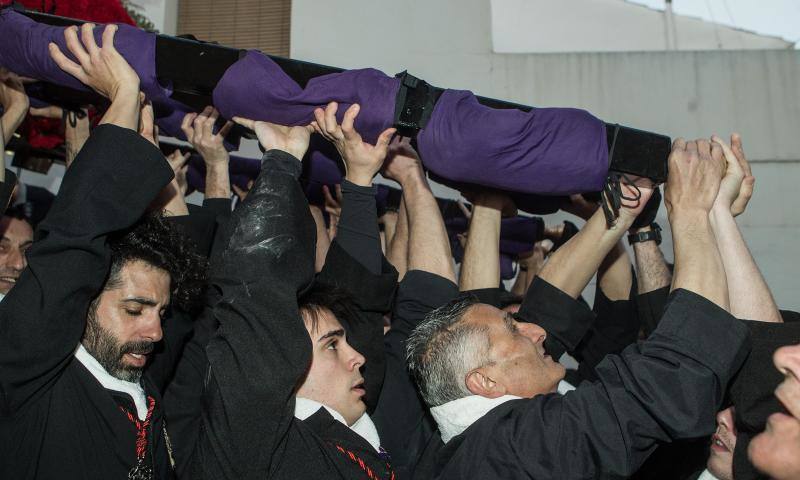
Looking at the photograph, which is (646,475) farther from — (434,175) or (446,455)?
(434,175)

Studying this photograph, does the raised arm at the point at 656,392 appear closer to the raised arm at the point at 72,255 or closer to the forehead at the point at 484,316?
the forehead at the point at 484,316

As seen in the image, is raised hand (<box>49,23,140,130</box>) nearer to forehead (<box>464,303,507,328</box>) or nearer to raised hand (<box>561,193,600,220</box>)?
forehead (<box>464,303,507,328</box>)

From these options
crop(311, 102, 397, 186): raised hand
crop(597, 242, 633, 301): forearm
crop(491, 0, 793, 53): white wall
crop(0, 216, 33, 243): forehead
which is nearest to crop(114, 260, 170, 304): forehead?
crop(311, 102, 397, 186): raised hand

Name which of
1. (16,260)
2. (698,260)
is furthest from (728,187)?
(16,260)

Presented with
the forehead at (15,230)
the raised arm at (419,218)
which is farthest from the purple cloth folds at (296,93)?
the forehead at (15,230)

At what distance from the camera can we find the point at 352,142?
200cm

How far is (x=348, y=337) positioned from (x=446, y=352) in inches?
13.4

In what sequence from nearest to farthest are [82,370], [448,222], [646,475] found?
[82,370] < [646,475] < [448,222]

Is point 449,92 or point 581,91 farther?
point 581,91

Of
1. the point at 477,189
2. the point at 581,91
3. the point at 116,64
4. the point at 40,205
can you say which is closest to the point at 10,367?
the point at 116,64

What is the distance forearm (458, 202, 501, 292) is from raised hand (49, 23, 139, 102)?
1.17 meters

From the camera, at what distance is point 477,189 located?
231 cm

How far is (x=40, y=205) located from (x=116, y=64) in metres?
2.34

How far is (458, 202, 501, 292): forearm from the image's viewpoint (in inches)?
94.4
